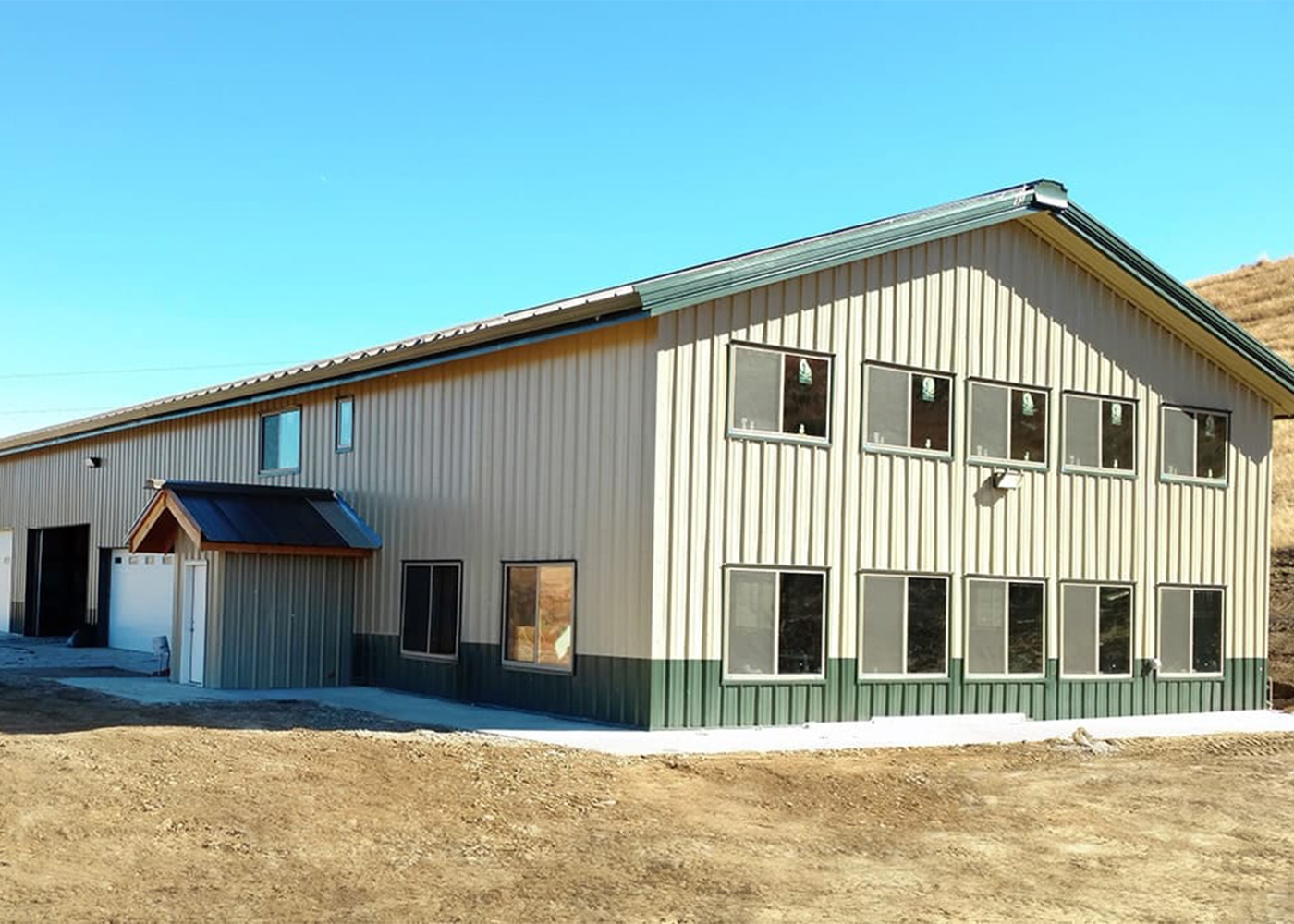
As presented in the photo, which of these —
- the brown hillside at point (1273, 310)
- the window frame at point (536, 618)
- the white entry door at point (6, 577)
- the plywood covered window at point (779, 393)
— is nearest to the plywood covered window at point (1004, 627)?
the plywood covered window at point (779, 393)

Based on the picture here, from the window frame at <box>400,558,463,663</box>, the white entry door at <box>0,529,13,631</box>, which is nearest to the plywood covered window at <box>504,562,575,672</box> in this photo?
the window frame at <box>400,558,463,663</box>

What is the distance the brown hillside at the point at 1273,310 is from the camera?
1522 inches

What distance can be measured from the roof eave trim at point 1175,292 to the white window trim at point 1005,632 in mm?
4525

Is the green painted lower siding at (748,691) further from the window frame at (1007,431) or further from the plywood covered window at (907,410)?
the plywood covered window at (907,410)

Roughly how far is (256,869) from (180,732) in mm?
6572

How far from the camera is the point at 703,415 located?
662 inches

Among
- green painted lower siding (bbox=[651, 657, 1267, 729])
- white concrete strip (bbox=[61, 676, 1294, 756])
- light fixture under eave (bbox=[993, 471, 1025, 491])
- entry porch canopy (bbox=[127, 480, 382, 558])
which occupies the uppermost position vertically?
light fixture under eave (bbox=[993, 471, 1025, 491])

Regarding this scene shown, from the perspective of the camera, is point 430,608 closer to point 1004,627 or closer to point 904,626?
point 904,626

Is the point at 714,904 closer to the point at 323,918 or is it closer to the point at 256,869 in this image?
the point at 323,918

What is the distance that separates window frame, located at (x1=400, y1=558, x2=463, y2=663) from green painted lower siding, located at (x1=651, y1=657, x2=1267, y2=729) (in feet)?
14.2

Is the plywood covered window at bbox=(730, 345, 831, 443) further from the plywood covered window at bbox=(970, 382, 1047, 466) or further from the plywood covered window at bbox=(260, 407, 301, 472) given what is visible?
the plywood covered window at bbox=(260, 407, 301, 472)

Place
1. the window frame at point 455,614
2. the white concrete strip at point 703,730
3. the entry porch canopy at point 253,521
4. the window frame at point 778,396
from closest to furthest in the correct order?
the white concrete strip at point 703,730
the window frame at point 778,396
the window frame at point 455,614
the entry porch canopy at point 253,521

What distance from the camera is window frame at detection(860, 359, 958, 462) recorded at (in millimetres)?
18172

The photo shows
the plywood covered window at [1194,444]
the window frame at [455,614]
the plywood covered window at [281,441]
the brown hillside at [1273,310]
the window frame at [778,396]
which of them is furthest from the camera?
the brown hillside at [1273,310]
